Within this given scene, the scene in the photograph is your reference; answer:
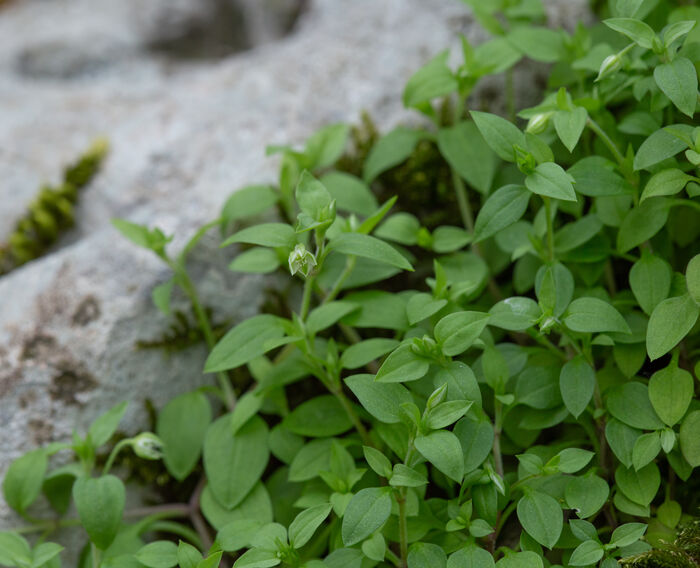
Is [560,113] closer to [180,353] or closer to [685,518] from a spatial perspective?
[685,518]

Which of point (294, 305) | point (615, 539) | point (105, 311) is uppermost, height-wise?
point (105, 311)

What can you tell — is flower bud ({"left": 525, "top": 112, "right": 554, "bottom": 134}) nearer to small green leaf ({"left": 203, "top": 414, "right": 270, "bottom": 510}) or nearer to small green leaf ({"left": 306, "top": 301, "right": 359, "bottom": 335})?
small green leaf ({"left": 306, "top": 301, "right": 359, "bottom": 335})

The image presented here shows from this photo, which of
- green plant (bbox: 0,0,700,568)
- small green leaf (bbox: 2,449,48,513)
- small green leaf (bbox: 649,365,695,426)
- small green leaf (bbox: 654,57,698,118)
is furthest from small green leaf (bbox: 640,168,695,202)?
small green leaf (bbox: 2,449,48,513)

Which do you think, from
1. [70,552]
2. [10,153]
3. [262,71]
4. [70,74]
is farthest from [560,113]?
[70,74]

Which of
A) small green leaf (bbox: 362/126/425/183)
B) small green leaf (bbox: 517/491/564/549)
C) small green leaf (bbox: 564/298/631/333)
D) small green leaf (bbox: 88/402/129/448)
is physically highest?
small green leaf (bbox: 362/126/425/183)

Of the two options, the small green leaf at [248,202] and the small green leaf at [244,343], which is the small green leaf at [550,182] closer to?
the small green leaf at [244,343]

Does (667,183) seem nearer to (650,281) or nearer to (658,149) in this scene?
(658,149)

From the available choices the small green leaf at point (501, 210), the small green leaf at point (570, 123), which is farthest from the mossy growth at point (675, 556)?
the small green leaf at point (570, 123)
